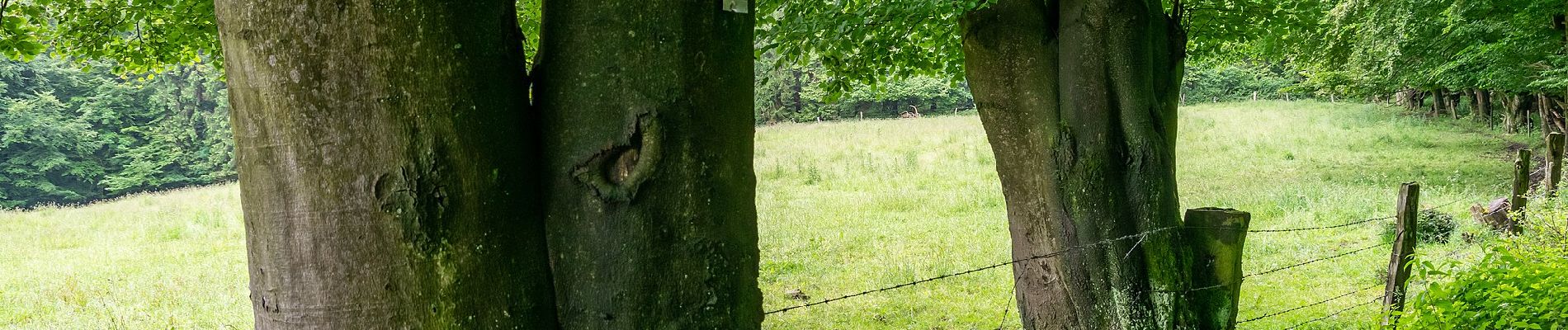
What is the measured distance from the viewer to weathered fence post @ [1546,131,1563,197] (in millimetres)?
9430

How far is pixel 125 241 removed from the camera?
16125 mm

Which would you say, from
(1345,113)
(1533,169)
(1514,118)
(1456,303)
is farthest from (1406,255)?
(1345,113)

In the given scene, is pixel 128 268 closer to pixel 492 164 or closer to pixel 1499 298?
pixel 492 164

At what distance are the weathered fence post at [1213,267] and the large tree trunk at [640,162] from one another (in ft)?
13.3

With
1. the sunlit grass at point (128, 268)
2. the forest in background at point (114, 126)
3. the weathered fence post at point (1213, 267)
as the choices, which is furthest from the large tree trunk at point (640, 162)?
the forest in background at point (114, 126)

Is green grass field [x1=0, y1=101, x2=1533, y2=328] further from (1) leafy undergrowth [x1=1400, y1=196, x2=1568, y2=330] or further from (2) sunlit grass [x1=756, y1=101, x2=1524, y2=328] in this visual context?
(1) leafy undergrowth [x1=1400, y1=196, x2=1568, y2=330]

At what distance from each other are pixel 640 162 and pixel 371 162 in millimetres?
719

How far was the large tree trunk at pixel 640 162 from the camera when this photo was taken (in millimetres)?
2818

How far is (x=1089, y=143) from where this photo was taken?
5.80 m

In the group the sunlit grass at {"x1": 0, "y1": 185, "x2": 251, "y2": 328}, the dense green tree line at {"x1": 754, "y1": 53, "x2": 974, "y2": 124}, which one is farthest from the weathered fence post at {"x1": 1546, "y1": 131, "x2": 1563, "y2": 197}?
the dense green tree line at {"x1": 754, "y1": 53, "x2": 974, "y2": 124}

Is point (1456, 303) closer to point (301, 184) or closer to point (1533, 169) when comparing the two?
point (301, 184)

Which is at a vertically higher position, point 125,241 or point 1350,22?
point 1350,22

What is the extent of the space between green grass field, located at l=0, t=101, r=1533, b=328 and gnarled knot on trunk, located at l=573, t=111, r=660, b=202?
4940 mm

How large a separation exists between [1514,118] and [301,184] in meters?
34.6
